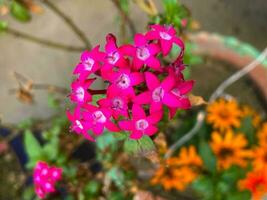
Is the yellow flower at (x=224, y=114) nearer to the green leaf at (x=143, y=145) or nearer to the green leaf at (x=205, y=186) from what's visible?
the green leaf at (x=205, y=186)

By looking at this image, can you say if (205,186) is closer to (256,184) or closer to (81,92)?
(256,184)

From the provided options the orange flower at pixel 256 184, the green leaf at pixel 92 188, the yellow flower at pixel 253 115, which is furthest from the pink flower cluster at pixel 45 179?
the yellow flower at pixel 253 115

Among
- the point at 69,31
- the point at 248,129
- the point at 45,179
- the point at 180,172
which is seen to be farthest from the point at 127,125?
the point at 69,31

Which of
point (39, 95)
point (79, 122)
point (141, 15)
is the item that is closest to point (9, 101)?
point (39, 95)

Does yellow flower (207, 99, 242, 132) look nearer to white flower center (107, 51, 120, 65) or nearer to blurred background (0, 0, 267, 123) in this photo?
blurred background (0, 0, 267, 123)

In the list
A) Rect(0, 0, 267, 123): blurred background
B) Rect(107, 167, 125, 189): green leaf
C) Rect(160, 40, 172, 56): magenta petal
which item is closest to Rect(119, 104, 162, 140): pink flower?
Rect(160, 40, 172, 56): magenta petal

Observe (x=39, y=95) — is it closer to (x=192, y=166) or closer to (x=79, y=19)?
(x=79, y=19)
